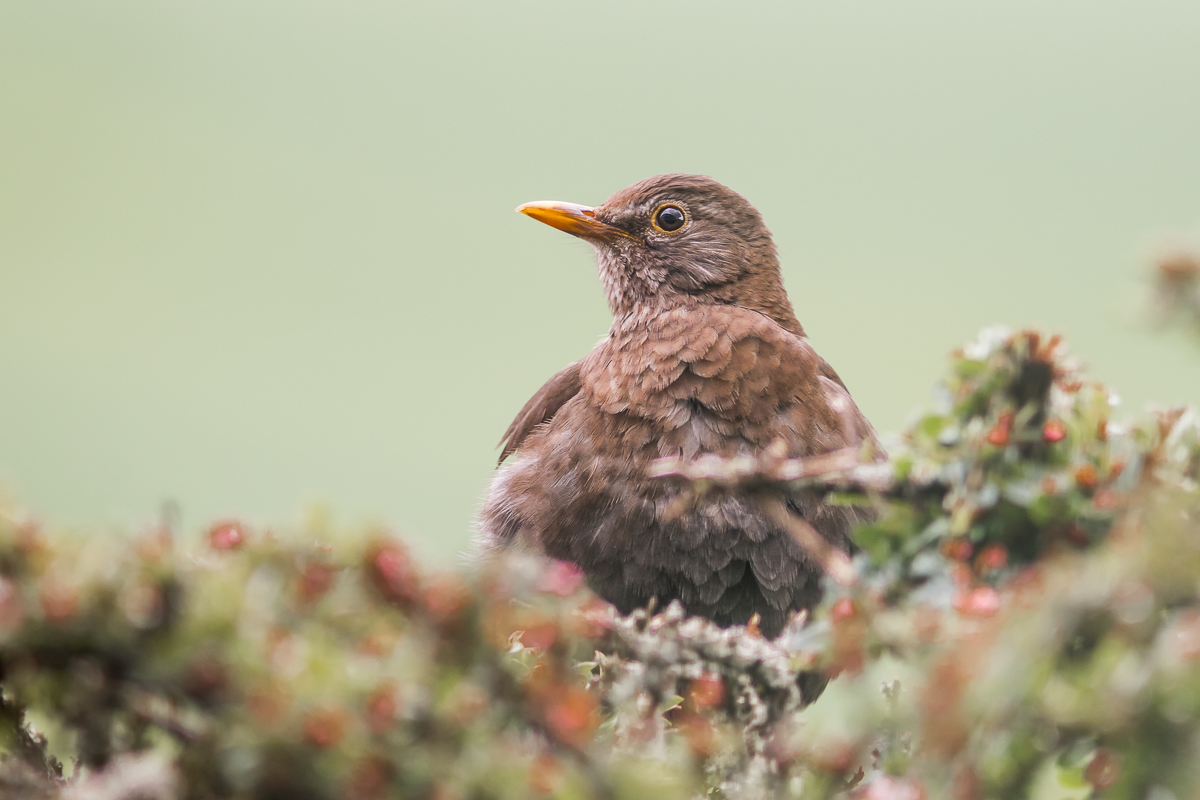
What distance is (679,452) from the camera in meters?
2.82

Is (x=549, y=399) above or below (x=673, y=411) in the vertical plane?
below

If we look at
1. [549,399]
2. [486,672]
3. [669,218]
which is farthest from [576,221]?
[486,672]

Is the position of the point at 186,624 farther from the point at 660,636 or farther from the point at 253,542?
the point at 660,636

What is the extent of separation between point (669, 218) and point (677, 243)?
140 mm

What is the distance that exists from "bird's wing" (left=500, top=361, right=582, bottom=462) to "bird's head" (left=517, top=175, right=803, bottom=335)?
1.13 ft

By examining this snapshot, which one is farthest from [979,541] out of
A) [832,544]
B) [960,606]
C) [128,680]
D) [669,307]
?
[669,307]

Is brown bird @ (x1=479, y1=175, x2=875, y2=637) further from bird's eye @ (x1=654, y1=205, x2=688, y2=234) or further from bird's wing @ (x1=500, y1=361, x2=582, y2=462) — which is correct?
bird's eye @ (x1=654, y1=205, x2=688, y2=234)

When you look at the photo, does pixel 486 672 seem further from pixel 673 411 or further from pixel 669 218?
pixel 669 218

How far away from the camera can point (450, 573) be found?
3.14ft

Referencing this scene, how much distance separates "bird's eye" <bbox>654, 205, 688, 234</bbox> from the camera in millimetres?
3832

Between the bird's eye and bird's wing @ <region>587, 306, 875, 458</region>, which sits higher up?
the bird's eye

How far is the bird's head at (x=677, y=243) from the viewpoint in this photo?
3633 millimetres

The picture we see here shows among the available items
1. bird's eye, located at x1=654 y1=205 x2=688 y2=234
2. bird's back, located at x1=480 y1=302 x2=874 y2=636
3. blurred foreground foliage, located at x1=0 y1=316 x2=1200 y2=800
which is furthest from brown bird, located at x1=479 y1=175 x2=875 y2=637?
blurred foreground foliage, located at x1=0 y1=316 x2=1200 y2=800

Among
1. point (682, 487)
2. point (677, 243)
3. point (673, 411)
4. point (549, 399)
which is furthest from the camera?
point (677, 243)
